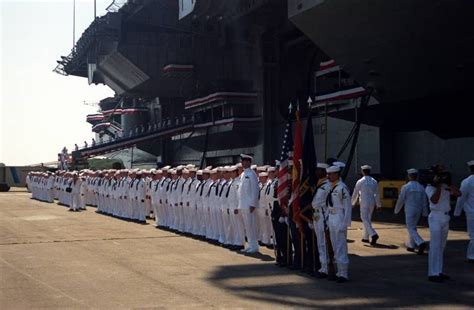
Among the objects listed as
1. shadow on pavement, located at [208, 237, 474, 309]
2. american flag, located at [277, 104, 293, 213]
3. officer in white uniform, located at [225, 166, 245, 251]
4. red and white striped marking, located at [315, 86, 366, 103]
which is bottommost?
shadow on pavement, located at [208, 237, 474, 309]

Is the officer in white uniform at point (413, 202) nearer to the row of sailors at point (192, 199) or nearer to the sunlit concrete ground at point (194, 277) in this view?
the sunlit concrete ground at point (194, 277)

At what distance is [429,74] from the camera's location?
927 inches

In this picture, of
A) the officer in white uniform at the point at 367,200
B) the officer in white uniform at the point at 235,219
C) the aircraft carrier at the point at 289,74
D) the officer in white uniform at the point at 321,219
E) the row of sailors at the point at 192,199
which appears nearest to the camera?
the officer in white uniform at the point at 321,219

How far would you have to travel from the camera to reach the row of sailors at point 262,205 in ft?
32.5

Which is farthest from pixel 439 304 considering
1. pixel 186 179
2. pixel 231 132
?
pixel 231 132

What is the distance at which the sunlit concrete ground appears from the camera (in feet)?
27.8

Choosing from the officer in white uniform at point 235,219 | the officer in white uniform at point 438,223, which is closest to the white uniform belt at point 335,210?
the officer in white uniform at point 438,223

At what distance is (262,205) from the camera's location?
46.5 feet

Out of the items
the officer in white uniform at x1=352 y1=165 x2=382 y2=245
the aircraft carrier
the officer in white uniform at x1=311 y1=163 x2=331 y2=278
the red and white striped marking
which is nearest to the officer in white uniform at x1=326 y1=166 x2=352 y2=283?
the officer in white uniform at x1=311 y1=163 x2=331 y2=278

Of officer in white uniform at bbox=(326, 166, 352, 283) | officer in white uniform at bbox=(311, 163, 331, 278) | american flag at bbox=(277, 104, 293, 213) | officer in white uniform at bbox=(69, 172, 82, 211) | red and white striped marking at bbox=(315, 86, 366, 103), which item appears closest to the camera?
officer in white uniform at bbox=(326, 166, 352, 283)

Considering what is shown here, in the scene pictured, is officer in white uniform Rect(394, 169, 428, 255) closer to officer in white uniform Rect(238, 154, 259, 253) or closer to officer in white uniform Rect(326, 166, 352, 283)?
officer in white uniform Rect(238, 154, 259, 253)

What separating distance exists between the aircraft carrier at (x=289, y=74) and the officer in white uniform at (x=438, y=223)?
1016 cm

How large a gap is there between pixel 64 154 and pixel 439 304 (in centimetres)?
4574

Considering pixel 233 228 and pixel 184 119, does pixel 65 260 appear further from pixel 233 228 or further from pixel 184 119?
pixel 184 119
